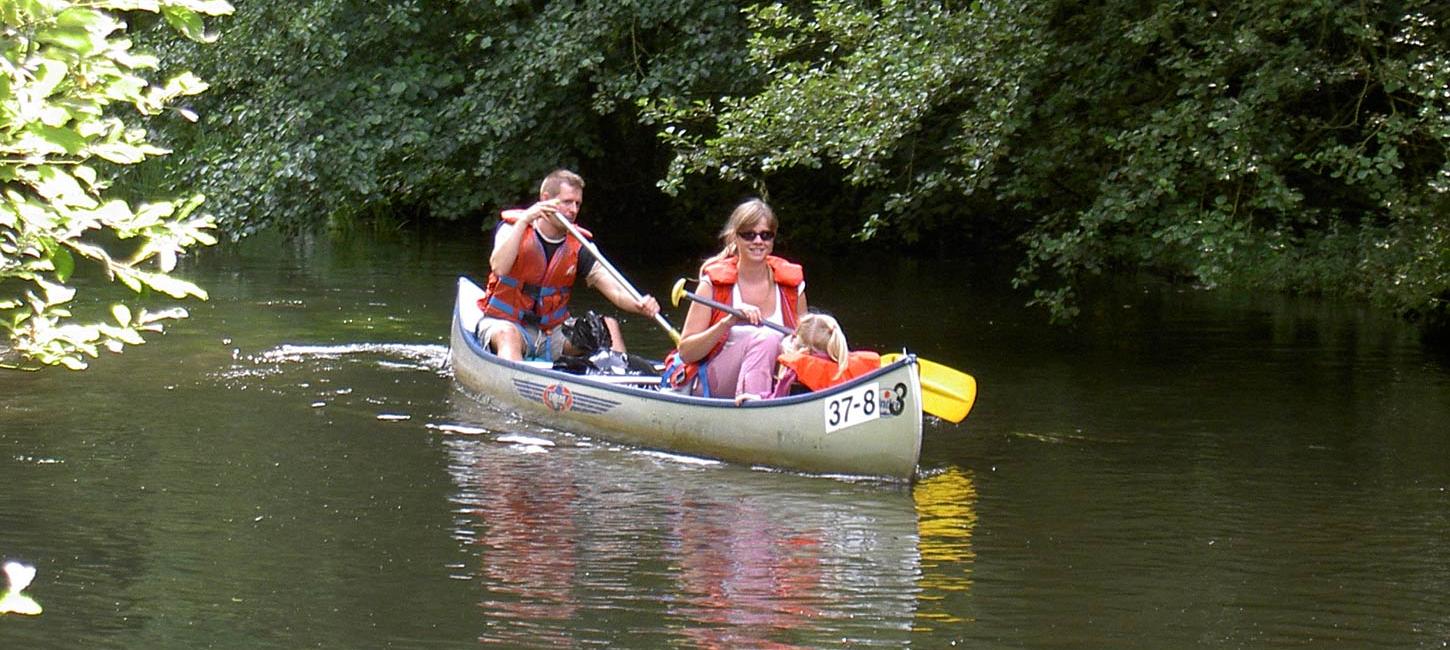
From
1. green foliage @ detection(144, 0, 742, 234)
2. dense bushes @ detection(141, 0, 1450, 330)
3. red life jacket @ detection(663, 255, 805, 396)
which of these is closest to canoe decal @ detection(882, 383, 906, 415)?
red life jacket @ detection(663, 255, 805, 396)

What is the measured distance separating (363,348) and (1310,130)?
5.74 metres

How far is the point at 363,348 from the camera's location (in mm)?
11078

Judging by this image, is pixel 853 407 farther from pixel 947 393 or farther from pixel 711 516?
pixel 711 516

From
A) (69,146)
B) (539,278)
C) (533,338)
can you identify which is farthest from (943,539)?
(69,146)

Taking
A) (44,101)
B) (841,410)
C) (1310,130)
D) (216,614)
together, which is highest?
(1310,130)

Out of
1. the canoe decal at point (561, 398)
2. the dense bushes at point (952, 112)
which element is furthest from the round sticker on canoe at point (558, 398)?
the dense bushes at point (952, 112)

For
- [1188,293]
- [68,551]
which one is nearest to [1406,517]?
[68,551]

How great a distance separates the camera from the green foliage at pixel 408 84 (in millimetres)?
13727

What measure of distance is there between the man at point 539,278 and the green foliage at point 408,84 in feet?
15.1

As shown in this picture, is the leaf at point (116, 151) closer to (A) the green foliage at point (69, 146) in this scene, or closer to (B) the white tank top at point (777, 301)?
(A) the green foliage at point (69, 146)

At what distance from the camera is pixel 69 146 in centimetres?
253

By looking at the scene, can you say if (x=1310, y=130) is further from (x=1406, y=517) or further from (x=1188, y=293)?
(x=1188, y=293)

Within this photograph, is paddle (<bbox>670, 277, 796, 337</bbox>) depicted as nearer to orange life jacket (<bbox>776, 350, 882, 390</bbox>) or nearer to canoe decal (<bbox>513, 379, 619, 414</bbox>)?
orange life jacket (<bbox>776, 350, 882, 390</bbox>)

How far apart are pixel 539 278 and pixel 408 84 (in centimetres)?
592
